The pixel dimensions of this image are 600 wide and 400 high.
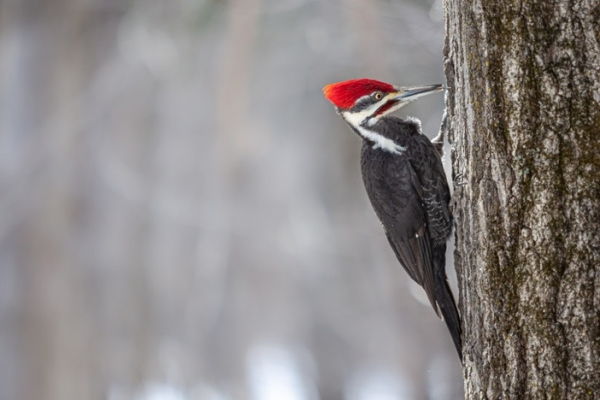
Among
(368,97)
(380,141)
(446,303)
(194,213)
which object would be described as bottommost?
(446,303)

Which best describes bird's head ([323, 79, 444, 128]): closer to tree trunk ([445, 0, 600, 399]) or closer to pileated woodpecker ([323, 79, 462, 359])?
pileated woodpecker ([323, 79, 462, 359])

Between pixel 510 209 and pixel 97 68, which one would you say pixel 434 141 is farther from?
pixel 97 68

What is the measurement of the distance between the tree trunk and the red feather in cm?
105

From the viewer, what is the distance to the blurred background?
9984mm

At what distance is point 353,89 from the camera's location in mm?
3082

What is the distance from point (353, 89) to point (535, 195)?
1.38m

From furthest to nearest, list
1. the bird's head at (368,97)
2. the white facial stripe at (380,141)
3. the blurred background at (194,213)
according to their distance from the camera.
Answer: the blurred background at (194,213)
the white facial stripe at (380,141)
the bird's head at (368,97)

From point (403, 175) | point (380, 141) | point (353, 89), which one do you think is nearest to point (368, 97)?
point (353, 89)

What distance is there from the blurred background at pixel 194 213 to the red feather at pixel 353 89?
18.5 feet

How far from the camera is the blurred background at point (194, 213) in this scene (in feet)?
32.8

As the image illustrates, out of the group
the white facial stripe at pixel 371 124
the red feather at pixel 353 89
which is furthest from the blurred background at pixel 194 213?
the red feather at pixel 353 89

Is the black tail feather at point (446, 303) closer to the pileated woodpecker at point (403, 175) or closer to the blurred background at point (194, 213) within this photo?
the pileated woodpecker at point (403, 175)

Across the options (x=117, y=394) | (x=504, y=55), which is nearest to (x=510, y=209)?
(x=504, y=55)

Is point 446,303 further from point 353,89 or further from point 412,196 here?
point 353,89
